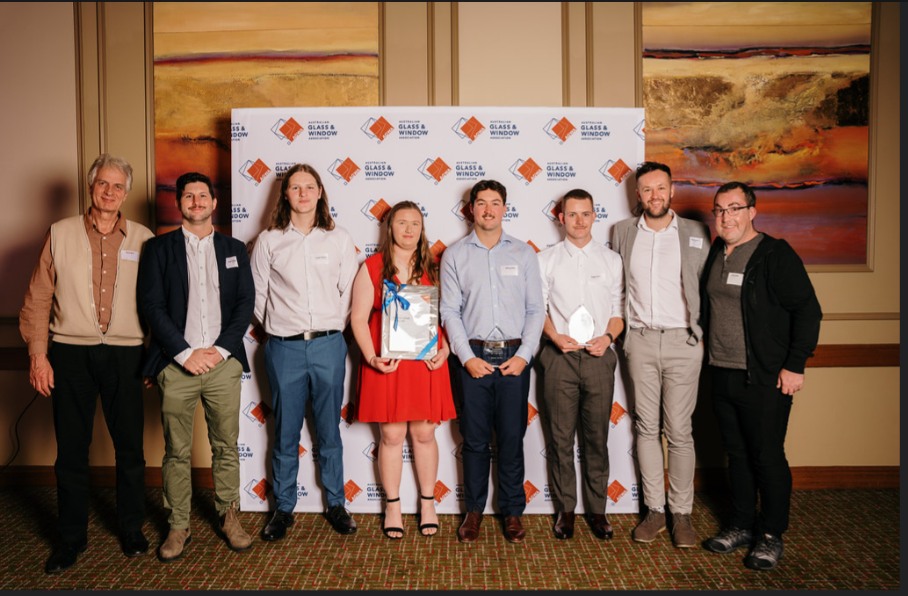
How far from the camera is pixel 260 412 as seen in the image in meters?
3.43

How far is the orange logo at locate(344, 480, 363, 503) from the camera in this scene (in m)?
3.42

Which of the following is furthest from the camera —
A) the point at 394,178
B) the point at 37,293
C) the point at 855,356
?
the point at 855,356

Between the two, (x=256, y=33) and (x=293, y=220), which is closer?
(x=293, y=220)

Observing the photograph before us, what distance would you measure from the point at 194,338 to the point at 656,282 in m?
2.37

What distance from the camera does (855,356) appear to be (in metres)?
3.81

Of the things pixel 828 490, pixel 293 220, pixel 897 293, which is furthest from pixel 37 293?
pixel 897 293

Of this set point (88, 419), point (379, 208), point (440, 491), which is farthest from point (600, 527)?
point (88, 419)

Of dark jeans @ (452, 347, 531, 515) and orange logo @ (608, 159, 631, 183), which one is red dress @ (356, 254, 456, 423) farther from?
orange logo @ (608, 159, 631, 183)

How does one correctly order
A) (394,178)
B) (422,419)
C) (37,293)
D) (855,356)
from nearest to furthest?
(37,293) → (422,419) → (394,178) → (855,356)

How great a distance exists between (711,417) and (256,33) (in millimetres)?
3909

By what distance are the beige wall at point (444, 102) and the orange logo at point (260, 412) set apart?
735 mm

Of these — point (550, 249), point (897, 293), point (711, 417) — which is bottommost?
point (711, 417)

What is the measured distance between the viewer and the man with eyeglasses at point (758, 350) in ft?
9.06

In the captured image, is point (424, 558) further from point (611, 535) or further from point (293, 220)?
point (293, 220)
